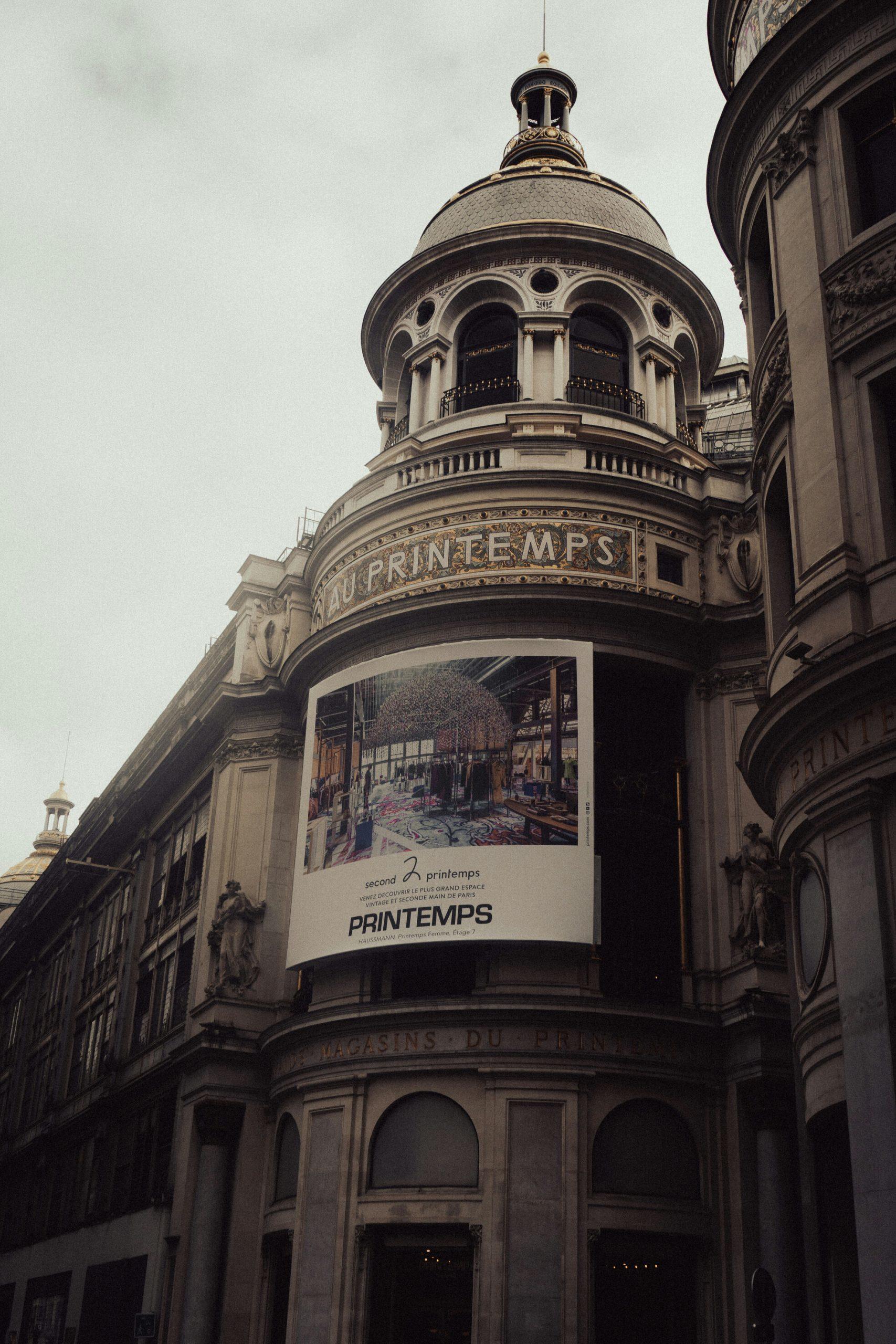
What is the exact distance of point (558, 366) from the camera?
41500 mm

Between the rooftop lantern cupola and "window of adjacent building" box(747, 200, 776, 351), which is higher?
the rooftop lantern cupola

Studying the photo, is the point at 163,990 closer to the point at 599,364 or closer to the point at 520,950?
the point at 520,950

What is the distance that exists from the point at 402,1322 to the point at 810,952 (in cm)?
1451

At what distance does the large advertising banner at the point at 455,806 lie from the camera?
101 ft

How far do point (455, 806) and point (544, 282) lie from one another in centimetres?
1847

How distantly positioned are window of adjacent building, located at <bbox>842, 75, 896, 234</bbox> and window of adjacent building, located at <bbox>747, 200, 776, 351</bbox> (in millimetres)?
2647

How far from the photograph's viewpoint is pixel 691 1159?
30172 mm

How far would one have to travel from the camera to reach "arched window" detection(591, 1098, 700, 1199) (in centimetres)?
2952

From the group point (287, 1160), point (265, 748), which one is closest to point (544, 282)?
point (265, 748)

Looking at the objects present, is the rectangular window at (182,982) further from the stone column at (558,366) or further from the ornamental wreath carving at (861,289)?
the ornamental wreath carving at (861,289)

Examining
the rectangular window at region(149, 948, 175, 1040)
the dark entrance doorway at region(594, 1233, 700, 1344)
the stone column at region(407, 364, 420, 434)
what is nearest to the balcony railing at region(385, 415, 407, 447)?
the stone column at region(407, 364, 420, 434)

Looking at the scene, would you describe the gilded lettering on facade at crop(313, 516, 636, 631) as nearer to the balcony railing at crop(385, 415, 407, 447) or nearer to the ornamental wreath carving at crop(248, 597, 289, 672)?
the ornamental wreath carving at crop(248, 597, 289, 672)

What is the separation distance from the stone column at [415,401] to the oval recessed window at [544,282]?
4.22 m

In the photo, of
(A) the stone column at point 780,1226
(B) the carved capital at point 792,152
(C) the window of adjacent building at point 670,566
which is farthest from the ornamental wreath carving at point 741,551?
(A) the stone column at point 780,1226
